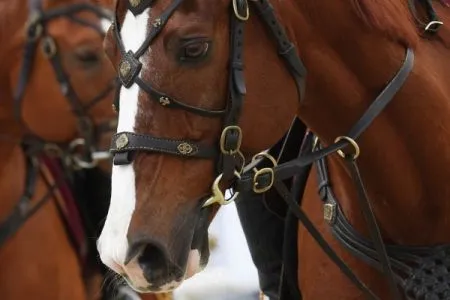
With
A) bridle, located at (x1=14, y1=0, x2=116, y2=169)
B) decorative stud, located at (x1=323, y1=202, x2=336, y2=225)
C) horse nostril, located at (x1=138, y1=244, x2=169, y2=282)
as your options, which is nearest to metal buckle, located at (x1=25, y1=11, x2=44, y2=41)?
bridle, located at (x1=14, y1=0, x2=116, y2=169)

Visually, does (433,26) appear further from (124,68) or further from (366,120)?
(124,68)

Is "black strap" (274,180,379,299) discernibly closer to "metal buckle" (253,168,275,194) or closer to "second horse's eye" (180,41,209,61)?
"metal buckle" (253,168,275,194)

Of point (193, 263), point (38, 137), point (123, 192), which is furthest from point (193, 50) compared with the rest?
point (38, 137)

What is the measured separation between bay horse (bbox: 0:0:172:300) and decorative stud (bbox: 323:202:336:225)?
1358 mm

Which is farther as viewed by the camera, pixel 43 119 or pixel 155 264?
pixel 43 119

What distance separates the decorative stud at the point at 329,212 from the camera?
2.15 meters

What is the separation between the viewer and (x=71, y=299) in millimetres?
3447

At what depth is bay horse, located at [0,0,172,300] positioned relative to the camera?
130 inches

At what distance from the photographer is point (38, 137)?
3379 millimetres

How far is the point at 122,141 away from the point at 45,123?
1.72 metres

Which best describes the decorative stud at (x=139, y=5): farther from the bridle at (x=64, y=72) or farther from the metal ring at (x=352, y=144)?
the bridle at (x=64, y=72)

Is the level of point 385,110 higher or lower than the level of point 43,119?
higher

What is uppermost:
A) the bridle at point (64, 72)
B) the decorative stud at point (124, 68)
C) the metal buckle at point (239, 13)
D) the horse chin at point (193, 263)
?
the metal buckle at point (239, 13)

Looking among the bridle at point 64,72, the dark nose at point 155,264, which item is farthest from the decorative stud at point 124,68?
the bridle at point 64,72
